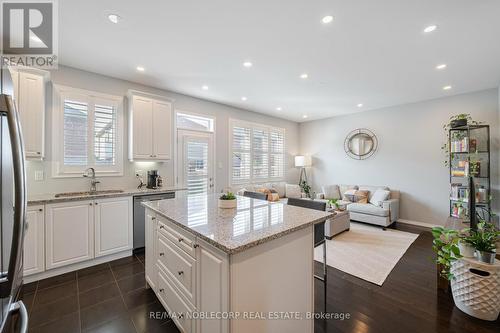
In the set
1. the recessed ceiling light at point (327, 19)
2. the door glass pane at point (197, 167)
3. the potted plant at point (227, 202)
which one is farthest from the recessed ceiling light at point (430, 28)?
the door glass pane at point (197, 167)

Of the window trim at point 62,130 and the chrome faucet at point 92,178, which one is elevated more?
the window trim at point 62,130

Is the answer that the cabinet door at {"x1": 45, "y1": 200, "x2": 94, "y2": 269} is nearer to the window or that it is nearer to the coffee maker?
the coffee maker

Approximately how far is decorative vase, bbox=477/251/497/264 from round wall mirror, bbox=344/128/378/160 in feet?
13.3

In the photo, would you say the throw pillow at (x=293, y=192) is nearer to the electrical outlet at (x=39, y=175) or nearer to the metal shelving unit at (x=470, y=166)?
the metal shelving unit at (x=470, y=166)

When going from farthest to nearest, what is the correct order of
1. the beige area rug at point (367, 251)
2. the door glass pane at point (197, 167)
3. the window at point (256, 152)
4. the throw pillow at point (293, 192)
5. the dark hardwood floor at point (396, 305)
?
the throw pillow at point (293, 192), the window at point (256, 152), the door glass pane at point (197, 167), the beige area rug at point (367, 251), the dark hardwood floor at point (396, 305)

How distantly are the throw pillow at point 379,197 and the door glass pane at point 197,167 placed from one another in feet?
12.8

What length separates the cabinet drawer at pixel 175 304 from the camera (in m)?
1.55

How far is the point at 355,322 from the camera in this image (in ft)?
6.20

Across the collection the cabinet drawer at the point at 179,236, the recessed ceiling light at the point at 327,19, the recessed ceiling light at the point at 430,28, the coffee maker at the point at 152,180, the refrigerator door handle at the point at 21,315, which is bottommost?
the refrigerator door handle at the point at 21,315

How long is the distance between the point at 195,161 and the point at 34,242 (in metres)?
2.72

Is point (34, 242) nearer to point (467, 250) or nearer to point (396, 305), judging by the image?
point (396, 305)

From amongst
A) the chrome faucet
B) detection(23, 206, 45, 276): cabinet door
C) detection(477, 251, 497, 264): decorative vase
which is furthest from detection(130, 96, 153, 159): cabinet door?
detection(477, 251, 497, 264): decorative vase

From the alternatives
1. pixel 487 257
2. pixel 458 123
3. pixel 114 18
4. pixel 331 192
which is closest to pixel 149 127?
pixel 114 18

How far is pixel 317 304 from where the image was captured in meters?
2.13
